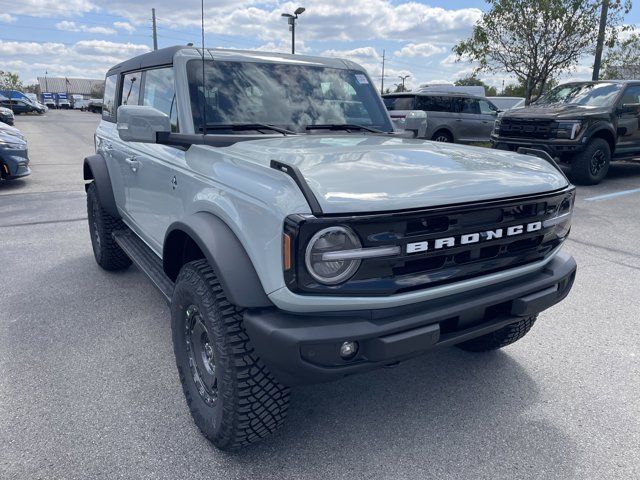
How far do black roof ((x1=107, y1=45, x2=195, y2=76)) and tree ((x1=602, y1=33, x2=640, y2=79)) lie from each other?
17.4 meters

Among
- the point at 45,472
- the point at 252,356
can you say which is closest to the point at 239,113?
the point at 252,356

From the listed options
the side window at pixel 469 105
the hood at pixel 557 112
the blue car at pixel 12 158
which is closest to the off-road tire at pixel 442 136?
the side window at pixel 469 105

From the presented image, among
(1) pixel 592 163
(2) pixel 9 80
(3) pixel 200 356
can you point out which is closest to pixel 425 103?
(1) pixel 592 163

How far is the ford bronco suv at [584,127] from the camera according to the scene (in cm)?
898

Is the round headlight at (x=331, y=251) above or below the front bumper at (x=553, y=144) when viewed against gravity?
below

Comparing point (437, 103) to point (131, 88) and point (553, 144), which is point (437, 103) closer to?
point (553, 144)

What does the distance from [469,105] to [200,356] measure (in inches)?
529

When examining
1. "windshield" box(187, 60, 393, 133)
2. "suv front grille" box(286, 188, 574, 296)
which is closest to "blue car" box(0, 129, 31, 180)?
"windshield" box(187, 60, 393, 133)

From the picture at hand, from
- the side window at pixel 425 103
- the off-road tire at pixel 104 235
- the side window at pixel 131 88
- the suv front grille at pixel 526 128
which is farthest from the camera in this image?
the side window at pixel 425 103

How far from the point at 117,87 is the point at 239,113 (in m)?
2.04

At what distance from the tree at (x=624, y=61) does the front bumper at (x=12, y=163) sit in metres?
17.5

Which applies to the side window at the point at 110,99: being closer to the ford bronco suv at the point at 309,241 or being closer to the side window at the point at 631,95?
the ford bronco suv at the point at 309,241

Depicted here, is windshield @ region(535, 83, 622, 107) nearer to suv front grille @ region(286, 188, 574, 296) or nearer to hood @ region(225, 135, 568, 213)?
hood @ region(225, 135, 568, 213)

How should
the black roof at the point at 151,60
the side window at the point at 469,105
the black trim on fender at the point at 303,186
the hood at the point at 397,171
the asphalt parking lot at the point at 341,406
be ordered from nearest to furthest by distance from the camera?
the black trim on fender at the point at 303,186 < the hood at the point at 397,171 < the asphalt parking lot at the point at 341,406 < the black roof at the point at 151,60 < the side window at the point at 469,105
